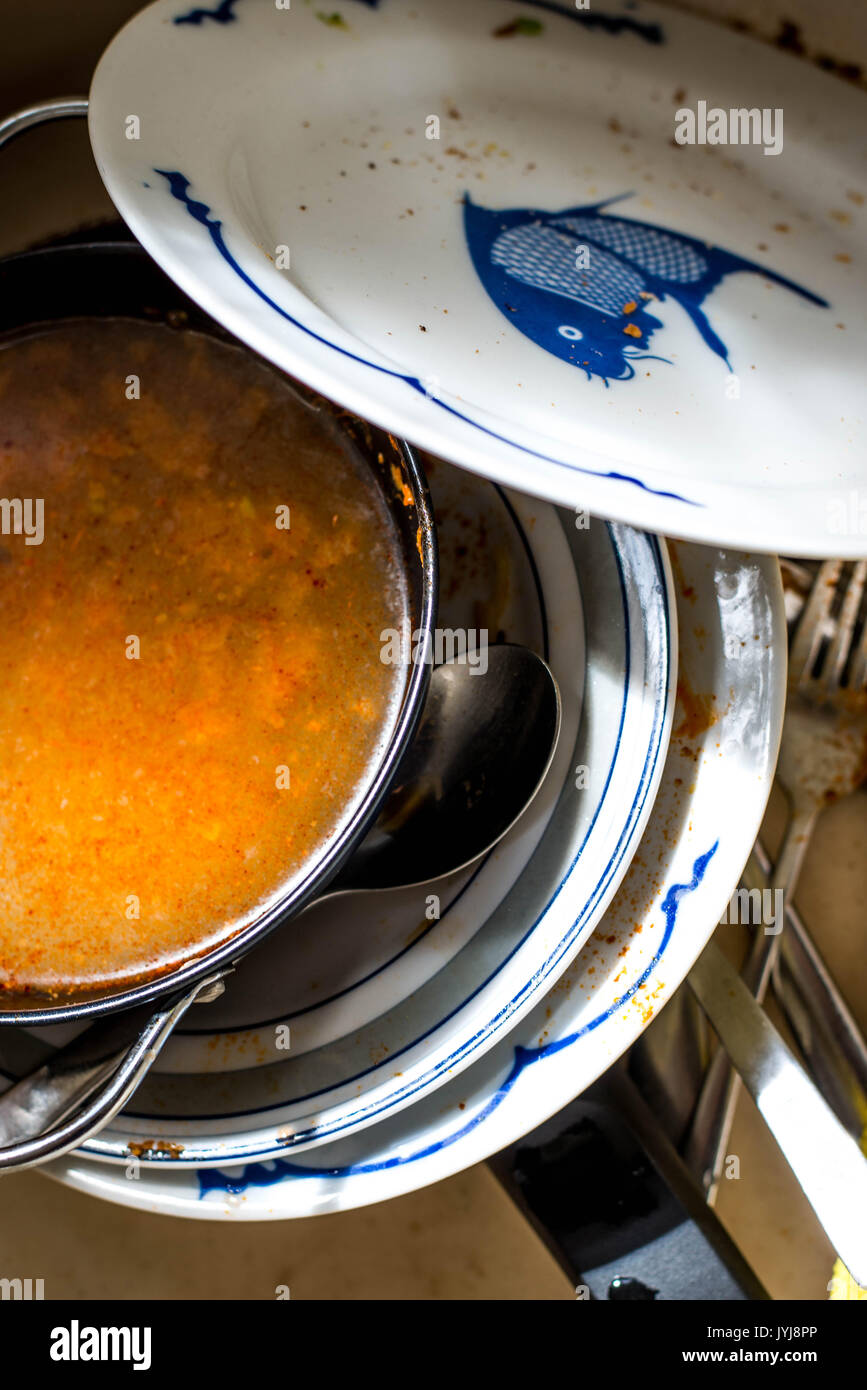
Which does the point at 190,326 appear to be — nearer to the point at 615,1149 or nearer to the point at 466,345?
the point at 466,345

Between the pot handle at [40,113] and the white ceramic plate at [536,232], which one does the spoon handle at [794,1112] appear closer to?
the white ceramic plate at [536,232]

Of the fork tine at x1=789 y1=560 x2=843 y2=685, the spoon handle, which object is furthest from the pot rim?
the fork tine at x1=789 y1=560 x2=843 y2=685

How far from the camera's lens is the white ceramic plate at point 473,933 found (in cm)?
74

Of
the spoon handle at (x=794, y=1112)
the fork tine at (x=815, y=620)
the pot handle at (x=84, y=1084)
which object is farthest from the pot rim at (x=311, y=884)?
the fork tine at (x=815, y=620)

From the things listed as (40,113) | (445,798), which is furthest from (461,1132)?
(40,113)

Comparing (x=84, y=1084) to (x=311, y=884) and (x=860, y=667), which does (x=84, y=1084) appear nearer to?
(x=311, y=884)

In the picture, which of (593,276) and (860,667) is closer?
(593,276)

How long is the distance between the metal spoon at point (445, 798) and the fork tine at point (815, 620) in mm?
355

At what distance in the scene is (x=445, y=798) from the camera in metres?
0.80

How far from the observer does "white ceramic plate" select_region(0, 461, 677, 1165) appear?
737 mm

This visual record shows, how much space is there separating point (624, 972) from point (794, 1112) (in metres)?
0.18

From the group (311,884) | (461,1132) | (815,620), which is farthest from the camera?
(815,620)

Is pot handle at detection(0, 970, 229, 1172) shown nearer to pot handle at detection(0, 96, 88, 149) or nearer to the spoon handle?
the spoon handle
